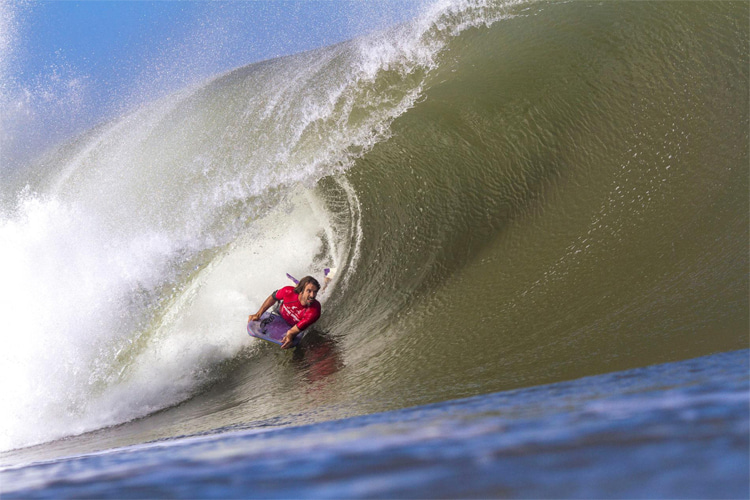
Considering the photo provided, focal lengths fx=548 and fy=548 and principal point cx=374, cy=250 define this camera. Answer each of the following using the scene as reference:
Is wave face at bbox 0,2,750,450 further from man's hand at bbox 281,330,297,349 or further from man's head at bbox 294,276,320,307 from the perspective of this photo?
man's head at bbox 294,276,320,307

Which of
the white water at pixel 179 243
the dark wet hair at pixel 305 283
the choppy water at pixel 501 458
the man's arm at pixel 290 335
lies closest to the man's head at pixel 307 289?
the dark wet hair at pixel 305 283

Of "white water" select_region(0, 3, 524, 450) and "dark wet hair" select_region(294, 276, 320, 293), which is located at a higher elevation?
"white water" select_region(0, 3, 524, 450)

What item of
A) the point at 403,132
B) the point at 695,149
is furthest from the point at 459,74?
the point at 695,149

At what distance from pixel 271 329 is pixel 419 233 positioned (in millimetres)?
1603

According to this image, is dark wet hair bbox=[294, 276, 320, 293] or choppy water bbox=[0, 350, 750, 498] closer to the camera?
choppy water bbox=[0, 350, 750, 498]

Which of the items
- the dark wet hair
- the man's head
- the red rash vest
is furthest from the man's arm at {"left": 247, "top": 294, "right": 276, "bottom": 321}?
the man's head

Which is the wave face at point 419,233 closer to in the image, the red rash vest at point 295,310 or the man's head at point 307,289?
the red rash vest at point 295,310

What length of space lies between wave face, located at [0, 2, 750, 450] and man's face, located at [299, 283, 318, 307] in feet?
1.48

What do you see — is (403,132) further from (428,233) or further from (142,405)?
(142,405)

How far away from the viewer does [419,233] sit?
512cm

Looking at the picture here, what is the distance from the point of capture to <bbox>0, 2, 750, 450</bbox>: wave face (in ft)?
12.0

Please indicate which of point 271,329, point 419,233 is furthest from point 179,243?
point 419,233

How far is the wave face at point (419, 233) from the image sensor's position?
12.0 feet

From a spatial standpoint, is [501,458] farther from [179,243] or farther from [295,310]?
[179,243]
